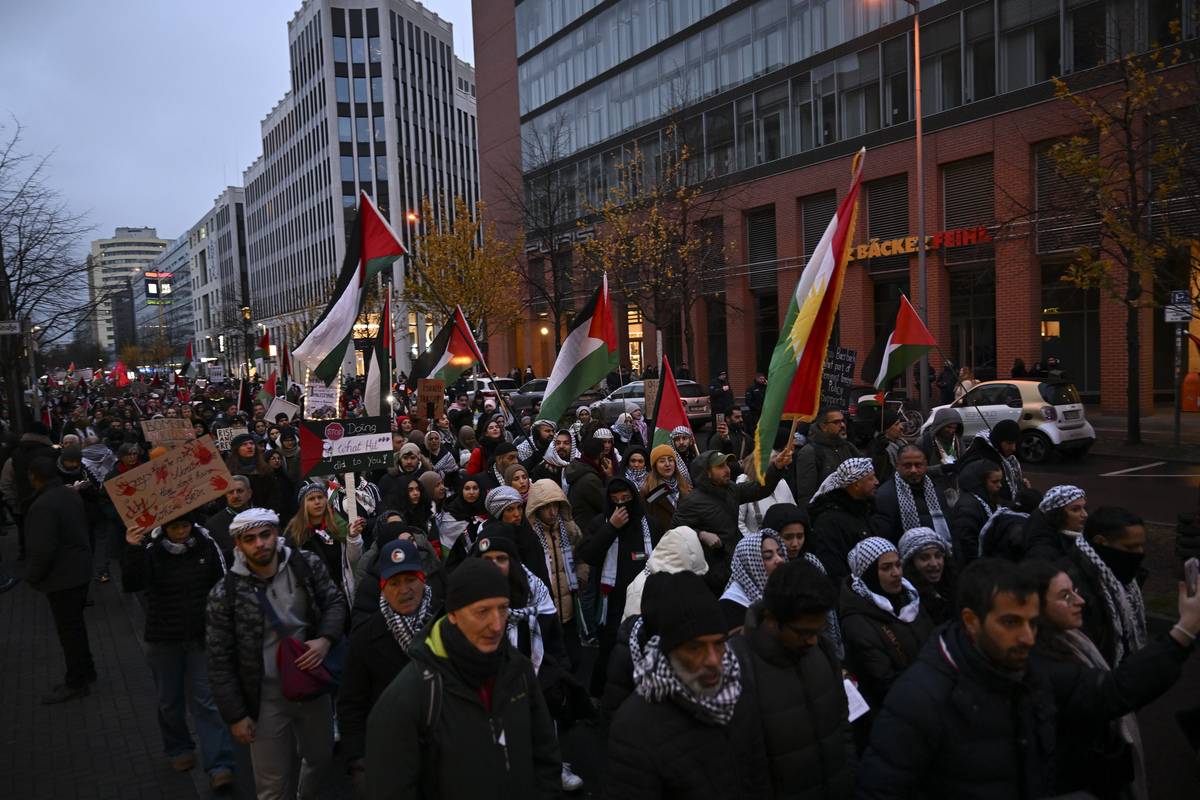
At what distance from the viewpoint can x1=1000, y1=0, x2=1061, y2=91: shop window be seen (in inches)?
934

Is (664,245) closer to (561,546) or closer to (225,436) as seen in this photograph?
(225,436)

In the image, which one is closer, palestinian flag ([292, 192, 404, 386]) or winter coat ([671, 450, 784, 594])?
winter coat ([671, 450, 784, 594])

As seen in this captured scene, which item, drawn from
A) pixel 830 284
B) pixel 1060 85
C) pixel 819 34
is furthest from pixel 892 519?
pixel 819 34

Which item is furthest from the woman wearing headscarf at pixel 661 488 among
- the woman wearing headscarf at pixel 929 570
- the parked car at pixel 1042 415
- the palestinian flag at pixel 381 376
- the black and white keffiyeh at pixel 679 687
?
the parked car at pixel 1042 415

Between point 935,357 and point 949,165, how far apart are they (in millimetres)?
6052

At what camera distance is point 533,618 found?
471 centimetres

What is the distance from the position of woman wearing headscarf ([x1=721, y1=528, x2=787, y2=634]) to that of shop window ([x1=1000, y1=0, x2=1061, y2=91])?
79.6ft

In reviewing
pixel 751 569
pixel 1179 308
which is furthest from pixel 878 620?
pixel 1179 308

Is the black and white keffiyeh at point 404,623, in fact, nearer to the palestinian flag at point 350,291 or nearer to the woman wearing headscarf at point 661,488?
the woman wearing headscarf at point 661,488

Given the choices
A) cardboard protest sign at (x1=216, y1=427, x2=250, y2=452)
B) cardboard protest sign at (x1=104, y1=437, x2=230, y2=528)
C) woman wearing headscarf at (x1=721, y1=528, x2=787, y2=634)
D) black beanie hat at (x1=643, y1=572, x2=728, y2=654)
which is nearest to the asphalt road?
woman wearing headscarf at (x1=721, y1=528, x2=787, y2=634)

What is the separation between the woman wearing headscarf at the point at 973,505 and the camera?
5824 mm

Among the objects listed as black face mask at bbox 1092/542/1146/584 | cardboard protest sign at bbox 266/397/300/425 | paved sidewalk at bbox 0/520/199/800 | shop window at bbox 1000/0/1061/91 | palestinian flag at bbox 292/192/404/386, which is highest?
shop window at bbox 1000/0/1061/91

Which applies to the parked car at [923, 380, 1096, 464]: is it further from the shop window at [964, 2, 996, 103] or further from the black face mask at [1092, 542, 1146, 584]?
the shop window at [964, 2, 996, 103]

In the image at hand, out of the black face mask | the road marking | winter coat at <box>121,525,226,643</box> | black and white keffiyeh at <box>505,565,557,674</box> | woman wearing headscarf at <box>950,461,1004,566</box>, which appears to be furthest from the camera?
the road marking
